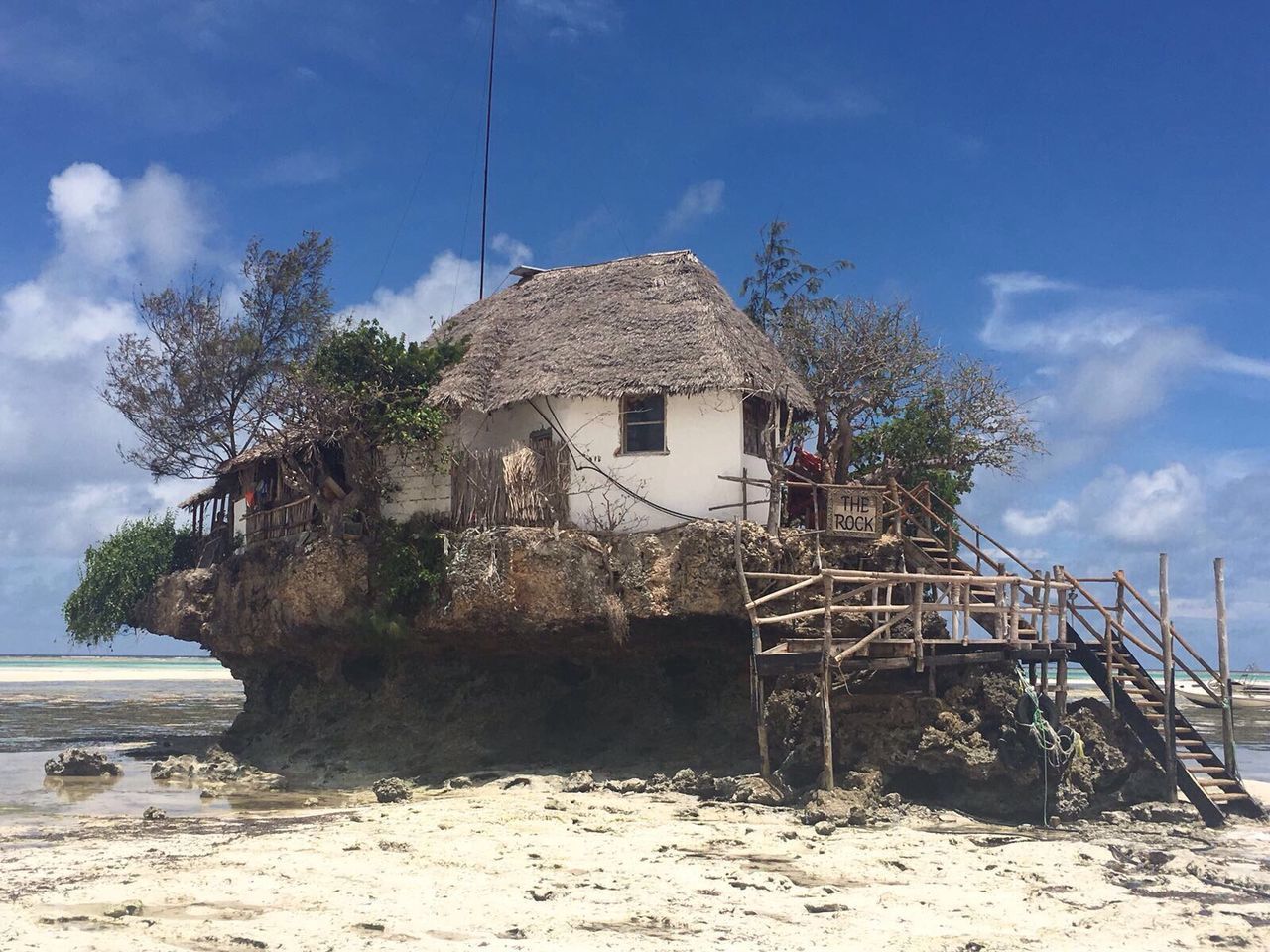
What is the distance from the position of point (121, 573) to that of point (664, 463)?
574 inches

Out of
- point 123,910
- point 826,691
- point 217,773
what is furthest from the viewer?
point 217,773

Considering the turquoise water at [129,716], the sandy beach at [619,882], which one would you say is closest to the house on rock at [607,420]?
the sandy beach at [619,882]

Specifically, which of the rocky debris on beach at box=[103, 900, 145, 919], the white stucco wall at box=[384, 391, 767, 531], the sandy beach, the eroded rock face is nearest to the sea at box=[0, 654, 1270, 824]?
the sandy beach

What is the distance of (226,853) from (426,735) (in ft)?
25.3

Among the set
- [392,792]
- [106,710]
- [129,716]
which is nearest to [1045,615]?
[392,792]

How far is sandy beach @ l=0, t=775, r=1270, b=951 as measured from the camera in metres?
A: 9.86

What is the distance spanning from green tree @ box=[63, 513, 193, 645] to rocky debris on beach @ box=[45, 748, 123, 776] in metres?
5.88

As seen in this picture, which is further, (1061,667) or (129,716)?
(129,716)

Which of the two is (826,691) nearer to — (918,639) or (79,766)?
(918,639)

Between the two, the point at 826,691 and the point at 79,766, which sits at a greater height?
the point at 826,691

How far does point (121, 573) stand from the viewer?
26766 millimetres

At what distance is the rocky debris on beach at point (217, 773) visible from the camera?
19.4 m

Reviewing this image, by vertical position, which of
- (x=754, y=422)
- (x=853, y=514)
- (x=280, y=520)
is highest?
(x=754, y=422)

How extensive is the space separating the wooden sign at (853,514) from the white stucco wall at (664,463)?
135 centimetres
